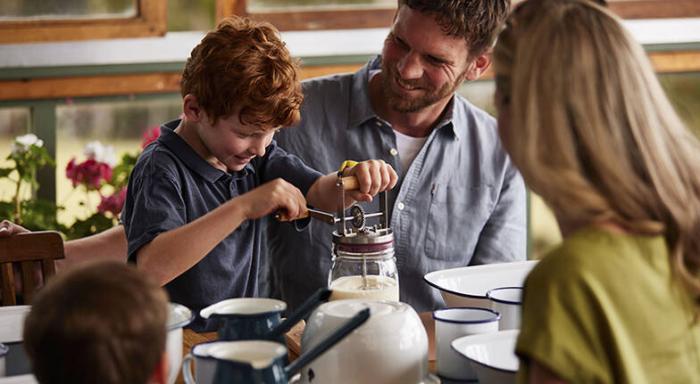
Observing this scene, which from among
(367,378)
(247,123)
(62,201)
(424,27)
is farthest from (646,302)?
(62,201)

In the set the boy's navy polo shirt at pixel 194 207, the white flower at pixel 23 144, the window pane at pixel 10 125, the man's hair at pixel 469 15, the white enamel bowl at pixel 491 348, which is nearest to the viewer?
the white enamel bowl at pixel 491 348

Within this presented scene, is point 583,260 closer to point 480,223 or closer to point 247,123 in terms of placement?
point 247,123

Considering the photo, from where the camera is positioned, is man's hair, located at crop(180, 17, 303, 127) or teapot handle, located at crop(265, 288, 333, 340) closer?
teapot handle, located at crop(265, 288, 333, 340)

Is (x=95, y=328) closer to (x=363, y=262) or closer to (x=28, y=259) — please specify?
(x=363, y=262)

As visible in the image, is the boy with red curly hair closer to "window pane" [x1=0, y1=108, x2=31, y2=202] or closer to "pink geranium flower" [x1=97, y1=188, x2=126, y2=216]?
"pink geranium flower" [x1=97, y1=188, x2=126, y2=216]

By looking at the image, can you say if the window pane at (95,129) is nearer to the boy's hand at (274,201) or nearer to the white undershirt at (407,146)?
the white undershirt at (407,146)

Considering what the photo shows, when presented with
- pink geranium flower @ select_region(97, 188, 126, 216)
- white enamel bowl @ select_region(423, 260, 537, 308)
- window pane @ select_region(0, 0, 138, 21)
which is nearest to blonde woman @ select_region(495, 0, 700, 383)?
white enamel bowl @ select_region(423, 260, 537, 308)

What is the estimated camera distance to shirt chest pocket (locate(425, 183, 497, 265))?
249 cm

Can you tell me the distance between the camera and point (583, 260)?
1160 millimetres

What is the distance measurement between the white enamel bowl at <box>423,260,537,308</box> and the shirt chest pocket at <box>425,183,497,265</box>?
0.39m

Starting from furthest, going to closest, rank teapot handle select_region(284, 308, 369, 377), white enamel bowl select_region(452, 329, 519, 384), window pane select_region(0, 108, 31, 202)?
window pane select_region(0, 108, 31, 202), white enamel bowl select_region(452, 329, 519, 384), teapot handle select_region(284, 308, 369, 377)

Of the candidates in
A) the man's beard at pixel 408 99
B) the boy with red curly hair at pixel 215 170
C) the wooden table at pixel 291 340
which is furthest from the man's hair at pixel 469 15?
the wooden table at pixel 291 340

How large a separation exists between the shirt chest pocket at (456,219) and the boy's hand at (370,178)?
1.74 feet

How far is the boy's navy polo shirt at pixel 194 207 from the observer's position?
1993mm
